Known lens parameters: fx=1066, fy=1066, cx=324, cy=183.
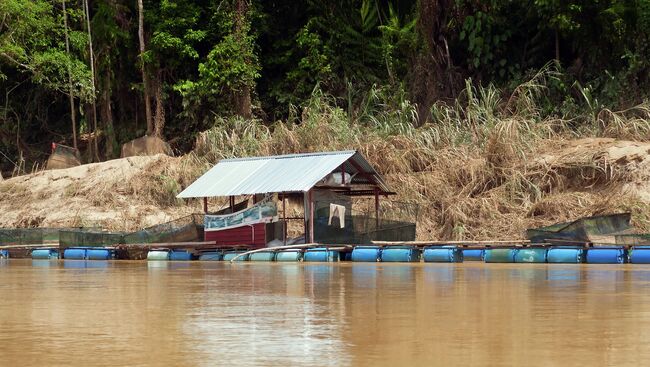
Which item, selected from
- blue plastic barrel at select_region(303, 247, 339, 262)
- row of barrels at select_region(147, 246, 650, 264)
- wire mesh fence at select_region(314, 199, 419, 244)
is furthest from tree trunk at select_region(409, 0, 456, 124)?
blue plastic barrel at select_region(303, 247, 339, 262)

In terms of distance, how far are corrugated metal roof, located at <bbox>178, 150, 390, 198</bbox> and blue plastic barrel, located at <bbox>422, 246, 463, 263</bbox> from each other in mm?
3509

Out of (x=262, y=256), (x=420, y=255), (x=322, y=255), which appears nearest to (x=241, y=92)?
(x=262, y=256)

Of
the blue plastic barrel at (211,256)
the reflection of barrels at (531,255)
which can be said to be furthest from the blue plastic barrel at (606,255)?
the blue plastic barrel at (211,256)

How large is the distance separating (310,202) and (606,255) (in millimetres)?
7822

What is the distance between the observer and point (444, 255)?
2452cm

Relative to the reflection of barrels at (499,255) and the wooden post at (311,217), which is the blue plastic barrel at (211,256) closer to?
the wooden post at (311,217)

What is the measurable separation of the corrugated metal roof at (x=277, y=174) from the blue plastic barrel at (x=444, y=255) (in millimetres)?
3509

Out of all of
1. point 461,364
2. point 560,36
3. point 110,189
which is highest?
point 560,36

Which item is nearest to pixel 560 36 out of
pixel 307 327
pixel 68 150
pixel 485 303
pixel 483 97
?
pixel 483 97

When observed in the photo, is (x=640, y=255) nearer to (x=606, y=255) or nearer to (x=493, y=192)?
(x=606, y=255)

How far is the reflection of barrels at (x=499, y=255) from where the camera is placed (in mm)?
23734

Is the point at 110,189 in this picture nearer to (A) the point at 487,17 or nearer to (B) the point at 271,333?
(A) the point at 487,17

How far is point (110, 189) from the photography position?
37.4m

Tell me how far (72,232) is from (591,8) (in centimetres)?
1755
